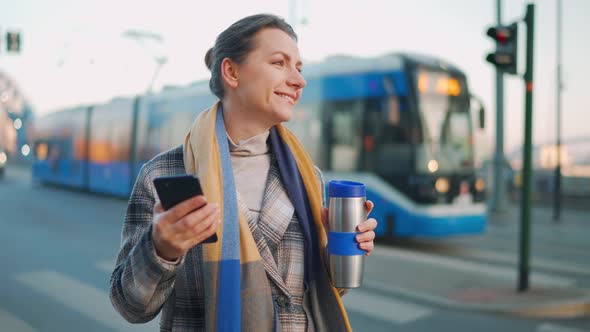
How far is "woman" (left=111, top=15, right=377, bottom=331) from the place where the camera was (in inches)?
59.1

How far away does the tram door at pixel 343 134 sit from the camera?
9.66 metres

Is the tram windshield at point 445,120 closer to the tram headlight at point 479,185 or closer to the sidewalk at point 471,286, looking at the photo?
the tram headlight at point 479,185

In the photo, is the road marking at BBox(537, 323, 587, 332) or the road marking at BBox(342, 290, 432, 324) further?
the road marking at BBox(342, 290, 432, 324)

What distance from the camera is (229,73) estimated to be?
1693mm

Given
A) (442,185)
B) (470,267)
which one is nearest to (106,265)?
(470,267)

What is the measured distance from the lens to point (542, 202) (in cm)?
2044

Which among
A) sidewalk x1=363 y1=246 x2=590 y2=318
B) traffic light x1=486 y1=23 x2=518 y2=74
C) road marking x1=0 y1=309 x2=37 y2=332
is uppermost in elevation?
traffic light x1=486 y1=23 x2=518 y2=74

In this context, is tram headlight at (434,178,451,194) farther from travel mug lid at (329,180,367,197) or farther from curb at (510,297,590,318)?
travel mug lid at (329,180,367,197)

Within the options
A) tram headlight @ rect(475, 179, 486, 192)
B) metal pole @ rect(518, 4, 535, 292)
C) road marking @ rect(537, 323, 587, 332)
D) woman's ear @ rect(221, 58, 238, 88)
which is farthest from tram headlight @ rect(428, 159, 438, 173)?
woman's ear @ rect(221, 58, 238, 88)

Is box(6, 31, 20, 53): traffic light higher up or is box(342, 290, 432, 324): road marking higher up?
box(6, 31, 20, 53): traffic light

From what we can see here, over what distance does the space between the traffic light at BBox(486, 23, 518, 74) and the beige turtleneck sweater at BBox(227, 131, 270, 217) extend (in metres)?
5.61

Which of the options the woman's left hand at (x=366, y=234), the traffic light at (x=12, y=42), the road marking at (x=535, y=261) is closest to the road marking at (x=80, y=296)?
the woman's left hand at (x=366, y=234)

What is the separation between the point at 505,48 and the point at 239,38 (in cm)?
588

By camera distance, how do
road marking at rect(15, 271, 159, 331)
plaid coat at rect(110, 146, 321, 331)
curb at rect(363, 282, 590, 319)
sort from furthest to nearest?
curb at rect(363, 282, 590, 319) < road marking at rect(15, 271, 159, 331) < plaid coat at rect(110, 146, 321, 331)
